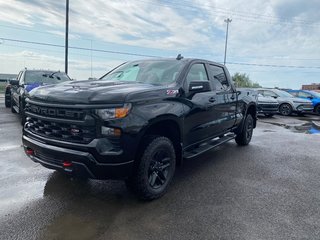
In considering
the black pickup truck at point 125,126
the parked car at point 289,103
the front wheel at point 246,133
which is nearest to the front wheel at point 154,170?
the black pickup truck at point 125,126

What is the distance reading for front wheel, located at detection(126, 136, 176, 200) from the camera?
3279mm

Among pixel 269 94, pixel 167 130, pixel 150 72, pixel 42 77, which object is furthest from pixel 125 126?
pixel 269 94

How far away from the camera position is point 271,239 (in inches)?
109

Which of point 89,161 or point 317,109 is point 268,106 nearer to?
point 317,109

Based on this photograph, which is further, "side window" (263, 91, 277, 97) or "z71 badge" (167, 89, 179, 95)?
"side window" (263, 91, 277, 97)

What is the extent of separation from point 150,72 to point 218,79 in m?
1.62

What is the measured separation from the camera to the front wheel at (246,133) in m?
6.85

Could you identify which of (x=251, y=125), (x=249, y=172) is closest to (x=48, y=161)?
(x=249, y=172)

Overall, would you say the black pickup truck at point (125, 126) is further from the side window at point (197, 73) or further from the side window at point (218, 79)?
the side window at point (218, 79)

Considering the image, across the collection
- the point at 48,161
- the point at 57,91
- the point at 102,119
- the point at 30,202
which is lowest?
the point at 30,202

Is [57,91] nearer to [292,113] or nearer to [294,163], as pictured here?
[294,163]

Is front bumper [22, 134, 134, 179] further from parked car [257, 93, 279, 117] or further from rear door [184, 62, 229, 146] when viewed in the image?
parked car [257, 93, 279, 117]

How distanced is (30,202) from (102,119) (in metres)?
1.53

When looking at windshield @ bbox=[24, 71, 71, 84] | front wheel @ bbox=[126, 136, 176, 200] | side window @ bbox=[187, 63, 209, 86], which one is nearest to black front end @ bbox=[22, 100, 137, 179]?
front wheel @ bbox=[126, 136, 176, 200]
